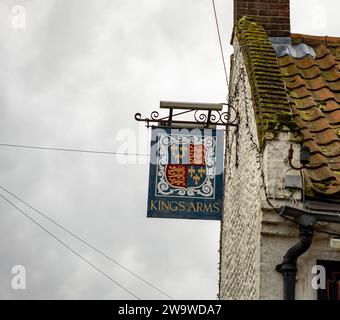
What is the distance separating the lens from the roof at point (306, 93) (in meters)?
11.8

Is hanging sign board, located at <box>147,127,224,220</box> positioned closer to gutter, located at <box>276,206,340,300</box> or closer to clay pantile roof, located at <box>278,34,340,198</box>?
clay pantile roof, located at <box>278,34,340,198</box>

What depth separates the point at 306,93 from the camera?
43.5 feet

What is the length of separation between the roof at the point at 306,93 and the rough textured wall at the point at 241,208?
0.38 m

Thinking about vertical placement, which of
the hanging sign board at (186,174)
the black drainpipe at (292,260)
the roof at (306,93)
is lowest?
the black drainpipe at (292,260)

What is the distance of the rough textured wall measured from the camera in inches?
472

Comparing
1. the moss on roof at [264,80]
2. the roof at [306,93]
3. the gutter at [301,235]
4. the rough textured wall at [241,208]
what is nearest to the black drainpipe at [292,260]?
the gutter at [301,235]

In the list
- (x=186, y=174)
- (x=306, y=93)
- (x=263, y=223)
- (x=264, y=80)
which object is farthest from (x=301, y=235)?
(x=306, y=93)

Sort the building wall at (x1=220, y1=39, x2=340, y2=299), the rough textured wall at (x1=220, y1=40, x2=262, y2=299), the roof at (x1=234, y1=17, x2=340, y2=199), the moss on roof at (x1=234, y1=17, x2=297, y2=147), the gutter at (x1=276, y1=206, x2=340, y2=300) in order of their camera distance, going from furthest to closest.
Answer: the rough textured wall at (x1=220, y1=40, x2=262, y2=299)
the moss on roof at (x1=234, y1=17, x2=297, y2=147)
the roof at (x1=234, y1=17, x2=340, y2=199)
the building wall at (x1=220, y1=39, x2=340, y2=299)
the gutter at (x1=276, y1=206, x2=340, y2=300)

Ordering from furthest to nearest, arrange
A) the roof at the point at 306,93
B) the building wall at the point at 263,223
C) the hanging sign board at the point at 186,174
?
1. the hanging sign board at the point at 186,174
2. the roof at the point at 306,93
3. the building wall at the point at 263,223

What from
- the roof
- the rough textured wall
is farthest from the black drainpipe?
the roof

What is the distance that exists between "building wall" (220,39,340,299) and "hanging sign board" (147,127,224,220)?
1.42 ft

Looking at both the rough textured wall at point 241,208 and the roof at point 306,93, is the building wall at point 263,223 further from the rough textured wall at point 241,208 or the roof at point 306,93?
the roof at point 306,93
